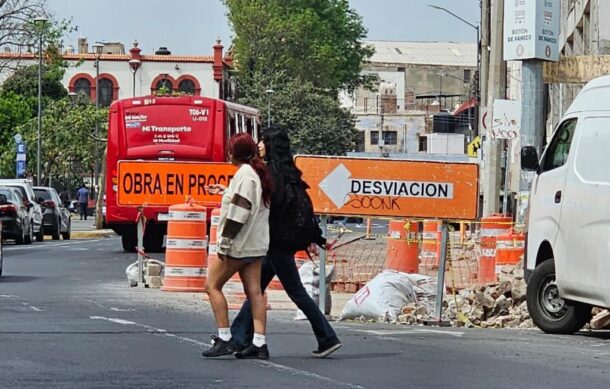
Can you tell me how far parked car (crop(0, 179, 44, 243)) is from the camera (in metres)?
39.5

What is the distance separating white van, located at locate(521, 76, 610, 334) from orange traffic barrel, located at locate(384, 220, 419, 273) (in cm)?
847

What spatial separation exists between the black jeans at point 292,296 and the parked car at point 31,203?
92.9 feet

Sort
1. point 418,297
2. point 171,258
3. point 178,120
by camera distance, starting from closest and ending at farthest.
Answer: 1. point 418,297
2. point 171,258
3. point 178,120

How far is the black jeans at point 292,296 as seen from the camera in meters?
11.5

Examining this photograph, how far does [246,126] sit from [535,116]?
48.7 feet

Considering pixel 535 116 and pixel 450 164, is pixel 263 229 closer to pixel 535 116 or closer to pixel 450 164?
pixel 450 164

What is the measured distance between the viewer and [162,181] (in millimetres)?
21906

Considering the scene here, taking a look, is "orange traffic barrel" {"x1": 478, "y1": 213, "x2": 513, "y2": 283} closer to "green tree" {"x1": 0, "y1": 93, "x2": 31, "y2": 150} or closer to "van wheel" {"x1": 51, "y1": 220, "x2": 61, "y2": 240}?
"van wheel" {"x1": 51, "y1": 220, "x2": 61, "y2": 240}

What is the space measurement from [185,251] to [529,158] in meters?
6.40

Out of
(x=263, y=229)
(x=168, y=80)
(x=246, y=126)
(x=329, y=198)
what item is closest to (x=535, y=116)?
(x=329, y=198)

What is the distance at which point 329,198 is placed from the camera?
15.4 metres

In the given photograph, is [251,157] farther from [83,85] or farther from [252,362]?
[83,85]

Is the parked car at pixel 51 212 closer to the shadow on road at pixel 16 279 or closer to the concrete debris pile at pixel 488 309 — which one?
the shadow on road at pixel 16 279

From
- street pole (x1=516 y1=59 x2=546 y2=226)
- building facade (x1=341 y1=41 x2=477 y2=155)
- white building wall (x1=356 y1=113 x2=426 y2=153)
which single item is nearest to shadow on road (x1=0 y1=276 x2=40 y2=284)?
street pole (x1=516 y1=59 x2=546 y2=226)
